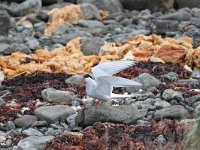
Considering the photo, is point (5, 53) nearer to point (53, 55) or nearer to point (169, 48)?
point (53, 55)

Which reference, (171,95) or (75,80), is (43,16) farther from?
(171,95)

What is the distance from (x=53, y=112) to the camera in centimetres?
899

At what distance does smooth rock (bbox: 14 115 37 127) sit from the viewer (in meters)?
8.88

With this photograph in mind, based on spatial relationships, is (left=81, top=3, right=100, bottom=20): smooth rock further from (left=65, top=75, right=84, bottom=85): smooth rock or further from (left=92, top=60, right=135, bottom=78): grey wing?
(left=92, top=60, right=135, bottom=78): grey wing

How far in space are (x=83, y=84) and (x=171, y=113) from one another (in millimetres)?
2653

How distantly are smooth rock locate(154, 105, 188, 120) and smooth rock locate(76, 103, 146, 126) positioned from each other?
0.32 metres

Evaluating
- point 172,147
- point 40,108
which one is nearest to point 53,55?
point 40,108

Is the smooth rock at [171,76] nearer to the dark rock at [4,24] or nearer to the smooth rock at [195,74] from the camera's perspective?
the smooth rock at [195,74]

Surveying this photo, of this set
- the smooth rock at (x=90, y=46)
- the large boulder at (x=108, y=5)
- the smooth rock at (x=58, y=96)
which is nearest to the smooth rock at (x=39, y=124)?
the smooth rock at (x=58, y=96)

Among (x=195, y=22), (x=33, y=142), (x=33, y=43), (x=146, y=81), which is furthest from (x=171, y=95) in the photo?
(x=195, y=22)

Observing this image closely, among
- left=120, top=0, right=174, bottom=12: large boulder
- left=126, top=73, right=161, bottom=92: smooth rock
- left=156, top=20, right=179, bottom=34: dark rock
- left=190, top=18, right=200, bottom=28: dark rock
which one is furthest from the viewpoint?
left=120, top=0, right=174, bottom=12: large boulder

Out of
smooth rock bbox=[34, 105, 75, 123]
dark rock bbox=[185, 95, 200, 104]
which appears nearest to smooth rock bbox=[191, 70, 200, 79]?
dark rock bbox=[185, 95, 200, 104]

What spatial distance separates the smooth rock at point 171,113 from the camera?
8.68 meters

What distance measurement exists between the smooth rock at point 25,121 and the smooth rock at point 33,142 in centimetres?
70
